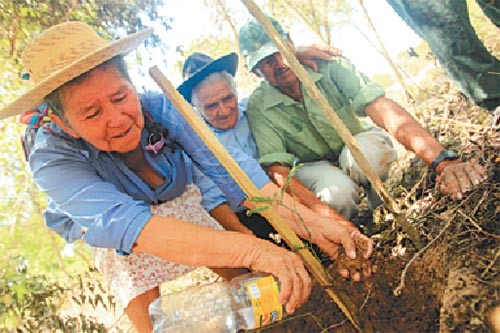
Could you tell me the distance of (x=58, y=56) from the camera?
4.83 feet

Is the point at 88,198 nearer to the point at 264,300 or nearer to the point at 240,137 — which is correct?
the point at 264,300

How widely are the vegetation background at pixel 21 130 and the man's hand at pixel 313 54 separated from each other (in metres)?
0.71

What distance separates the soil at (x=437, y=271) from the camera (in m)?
1.18

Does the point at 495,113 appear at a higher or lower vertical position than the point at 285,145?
lower

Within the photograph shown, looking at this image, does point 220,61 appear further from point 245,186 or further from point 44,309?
point 44,309

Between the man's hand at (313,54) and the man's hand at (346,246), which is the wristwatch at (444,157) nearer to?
the man's hand at (346,246)

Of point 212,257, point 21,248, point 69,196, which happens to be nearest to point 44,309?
point 69,196

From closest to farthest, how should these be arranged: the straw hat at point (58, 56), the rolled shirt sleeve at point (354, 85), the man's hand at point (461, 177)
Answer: the straw hat at point (58, 56)
the man's hand at point (461, 177)
the rolled shirt sleeve at point (354, 85)

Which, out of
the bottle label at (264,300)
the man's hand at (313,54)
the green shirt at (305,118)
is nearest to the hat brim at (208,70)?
the green shirt at (305,118)

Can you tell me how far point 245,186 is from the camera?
131 centimetres

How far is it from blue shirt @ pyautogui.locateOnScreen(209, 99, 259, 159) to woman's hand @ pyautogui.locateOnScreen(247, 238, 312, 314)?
3.96ft

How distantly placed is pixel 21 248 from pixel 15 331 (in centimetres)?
234

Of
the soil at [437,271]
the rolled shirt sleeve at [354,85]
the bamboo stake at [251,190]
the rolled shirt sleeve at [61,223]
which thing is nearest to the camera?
the soil at [437,271]

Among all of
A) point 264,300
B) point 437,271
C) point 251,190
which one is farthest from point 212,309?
point 437,271
